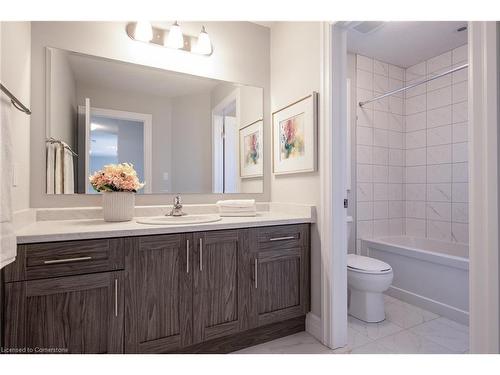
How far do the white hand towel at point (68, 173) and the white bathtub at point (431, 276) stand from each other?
8.82ft

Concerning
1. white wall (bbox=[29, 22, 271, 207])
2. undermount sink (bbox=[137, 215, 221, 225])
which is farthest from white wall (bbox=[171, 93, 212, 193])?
undermount sink (bbox=[137, 215, 221, 225])

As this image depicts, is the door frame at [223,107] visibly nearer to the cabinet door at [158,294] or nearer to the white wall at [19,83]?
the cabinet door at [158,294]

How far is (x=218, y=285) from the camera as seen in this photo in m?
Answer: 1.54

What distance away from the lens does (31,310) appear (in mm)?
1154

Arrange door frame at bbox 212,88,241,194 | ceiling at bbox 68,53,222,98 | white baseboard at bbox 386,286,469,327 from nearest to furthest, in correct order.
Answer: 1. ceiling at bbox 68,53,222,98
2. white baseboard at bbox 386,286,469,327
3. door frame at bbox 212,88,241,194

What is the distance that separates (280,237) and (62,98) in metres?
1.66

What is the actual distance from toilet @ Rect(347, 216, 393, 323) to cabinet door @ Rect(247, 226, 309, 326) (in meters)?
0.49

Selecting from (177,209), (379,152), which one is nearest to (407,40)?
(379,152)

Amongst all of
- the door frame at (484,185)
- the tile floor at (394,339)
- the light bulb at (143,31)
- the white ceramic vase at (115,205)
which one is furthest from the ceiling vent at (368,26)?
Result: the tile floor at (394,339)

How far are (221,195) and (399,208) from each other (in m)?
2.28

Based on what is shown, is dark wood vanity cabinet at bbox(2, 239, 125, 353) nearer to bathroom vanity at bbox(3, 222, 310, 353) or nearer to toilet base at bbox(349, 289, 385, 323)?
bathroom vanity at bbox(3, 222, 310, 353)

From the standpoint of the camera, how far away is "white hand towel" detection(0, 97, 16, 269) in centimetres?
98
